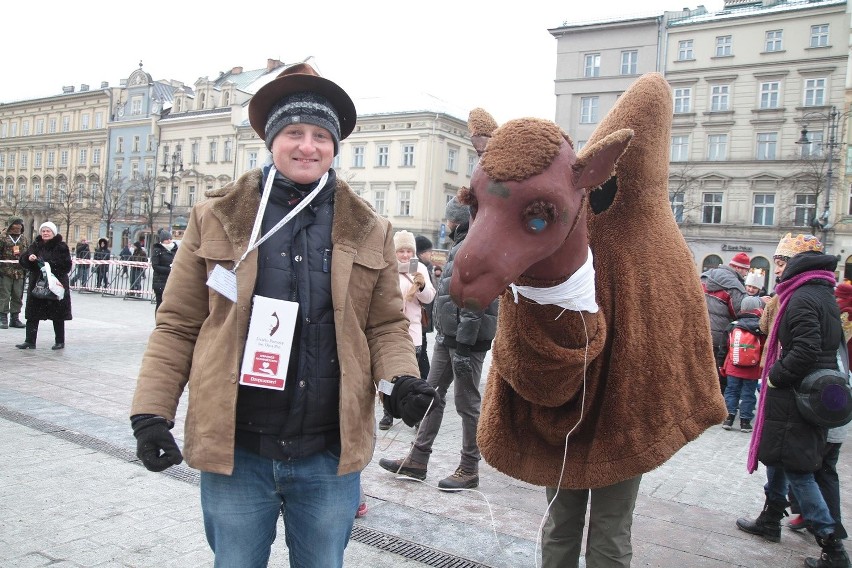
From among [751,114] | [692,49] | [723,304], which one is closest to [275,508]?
[723,304]

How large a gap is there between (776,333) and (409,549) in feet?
9.02

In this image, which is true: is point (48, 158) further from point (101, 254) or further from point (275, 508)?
point (275, 508)

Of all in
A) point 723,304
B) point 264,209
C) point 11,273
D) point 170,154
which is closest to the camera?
point 264,209

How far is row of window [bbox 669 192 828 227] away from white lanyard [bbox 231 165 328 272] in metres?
33.9

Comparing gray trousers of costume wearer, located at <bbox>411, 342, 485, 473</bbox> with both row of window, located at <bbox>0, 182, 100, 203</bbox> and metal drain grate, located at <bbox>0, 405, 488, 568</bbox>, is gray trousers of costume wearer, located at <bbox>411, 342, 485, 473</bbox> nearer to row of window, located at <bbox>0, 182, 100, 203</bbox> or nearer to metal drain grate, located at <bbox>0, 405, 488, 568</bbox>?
metal drain grate, located at <bbox>0, 405, 488, 568</bbox>

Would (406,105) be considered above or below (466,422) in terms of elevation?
above

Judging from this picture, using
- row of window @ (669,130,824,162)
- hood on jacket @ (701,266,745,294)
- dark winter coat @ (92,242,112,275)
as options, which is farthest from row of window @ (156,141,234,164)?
hood on jacket @ (701,266,745,294)

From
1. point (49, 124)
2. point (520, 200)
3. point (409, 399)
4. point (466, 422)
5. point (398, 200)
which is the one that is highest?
point (49, 124)

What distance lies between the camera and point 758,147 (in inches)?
1442

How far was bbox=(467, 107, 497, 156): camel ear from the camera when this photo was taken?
2270 mm

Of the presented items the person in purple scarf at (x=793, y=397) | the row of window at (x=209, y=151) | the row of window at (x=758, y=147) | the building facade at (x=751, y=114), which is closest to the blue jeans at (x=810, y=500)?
the person in purple scarf at (x=793, y=397)

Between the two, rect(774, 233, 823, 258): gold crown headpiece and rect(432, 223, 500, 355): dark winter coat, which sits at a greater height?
rect(774, 233, 823, 258): gold crown headpiece

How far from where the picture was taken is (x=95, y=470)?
4.76 meters

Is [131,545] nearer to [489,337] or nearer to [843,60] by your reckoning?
[489,337]
